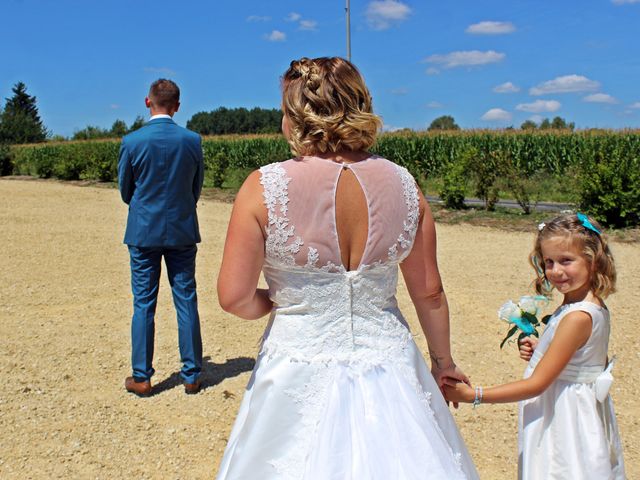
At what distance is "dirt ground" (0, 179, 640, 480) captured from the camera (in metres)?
3.92

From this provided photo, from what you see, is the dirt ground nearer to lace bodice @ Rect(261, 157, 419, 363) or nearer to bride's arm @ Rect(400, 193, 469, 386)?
bride's arm @ Rect(400, 193, 469, 386)

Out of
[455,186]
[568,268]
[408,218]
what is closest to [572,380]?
[568,268]

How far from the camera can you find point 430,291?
2236mm

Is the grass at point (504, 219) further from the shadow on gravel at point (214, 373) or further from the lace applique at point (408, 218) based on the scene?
the lace applique at point (408, 218)

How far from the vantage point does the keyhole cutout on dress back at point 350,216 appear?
1958 millimetres

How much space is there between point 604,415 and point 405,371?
0.90m

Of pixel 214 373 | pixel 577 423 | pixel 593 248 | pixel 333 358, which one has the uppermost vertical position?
pixel 593 248

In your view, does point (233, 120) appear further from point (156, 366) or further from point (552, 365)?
point (552, 365)

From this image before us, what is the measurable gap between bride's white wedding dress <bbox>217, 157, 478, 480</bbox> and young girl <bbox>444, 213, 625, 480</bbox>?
0.44 metres

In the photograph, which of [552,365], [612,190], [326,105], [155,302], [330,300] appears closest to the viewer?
[326,105]

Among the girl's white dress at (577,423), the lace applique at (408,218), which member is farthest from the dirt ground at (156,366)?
the lace applique at (408,218)

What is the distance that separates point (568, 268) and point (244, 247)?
4.06 feet

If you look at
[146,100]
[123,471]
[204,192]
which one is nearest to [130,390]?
[123,471]

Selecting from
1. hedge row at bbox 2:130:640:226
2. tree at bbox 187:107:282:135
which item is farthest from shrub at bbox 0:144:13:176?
tree at bbox 187:107:282:135
